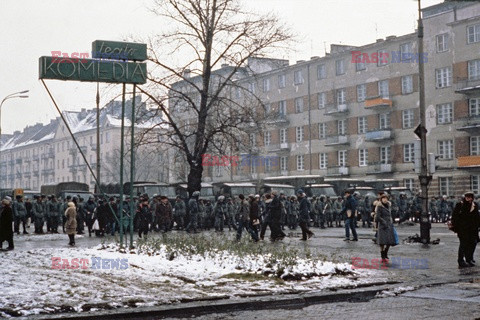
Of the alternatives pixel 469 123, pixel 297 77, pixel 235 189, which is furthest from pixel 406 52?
pixel 235 189

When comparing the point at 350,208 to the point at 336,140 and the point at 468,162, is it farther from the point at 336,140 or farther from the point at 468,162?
the point at 336,140

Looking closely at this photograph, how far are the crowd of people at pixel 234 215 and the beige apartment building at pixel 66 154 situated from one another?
5310cm

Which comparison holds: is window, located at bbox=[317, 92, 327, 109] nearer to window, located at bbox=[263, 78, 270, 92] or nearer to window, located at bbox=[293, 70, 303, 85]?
window, located at bbox=[293, 70, 303, 85]

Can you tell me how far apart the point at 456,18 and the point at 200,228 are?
106 ft

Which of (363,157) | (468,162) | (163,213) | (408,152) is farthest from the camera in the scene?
(363,157)

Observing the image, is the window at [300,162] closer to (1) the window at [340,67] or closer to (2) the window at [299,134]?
(2) the window at [299,134]

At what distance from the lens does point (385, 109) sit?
59875 millimetres

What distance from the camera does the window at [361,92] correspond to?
6172cm

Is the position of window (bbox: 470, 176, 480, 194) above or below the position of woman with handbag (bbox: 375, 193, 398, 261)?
above

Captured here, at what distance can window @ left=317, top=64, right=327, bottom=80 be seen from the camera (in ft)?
215

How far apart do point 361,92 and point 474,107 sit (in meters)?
12.2

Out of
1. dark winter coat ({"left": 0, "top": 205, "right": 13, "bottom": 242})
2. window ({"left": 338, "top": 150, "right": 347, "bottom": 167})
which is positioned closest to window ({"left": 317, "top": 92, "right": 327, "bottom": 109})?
window ({"left": 338, "top": 150, "right": 347, "bottom": 167})

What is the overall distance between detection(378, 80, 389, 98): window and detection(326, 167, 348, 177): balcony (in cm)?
840

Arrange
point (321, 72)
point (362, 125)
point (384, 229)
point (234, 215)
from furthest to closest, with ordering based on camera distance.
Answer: point (321, 72) → point (362, 125) → point (234, 215) → point (384, 229)
